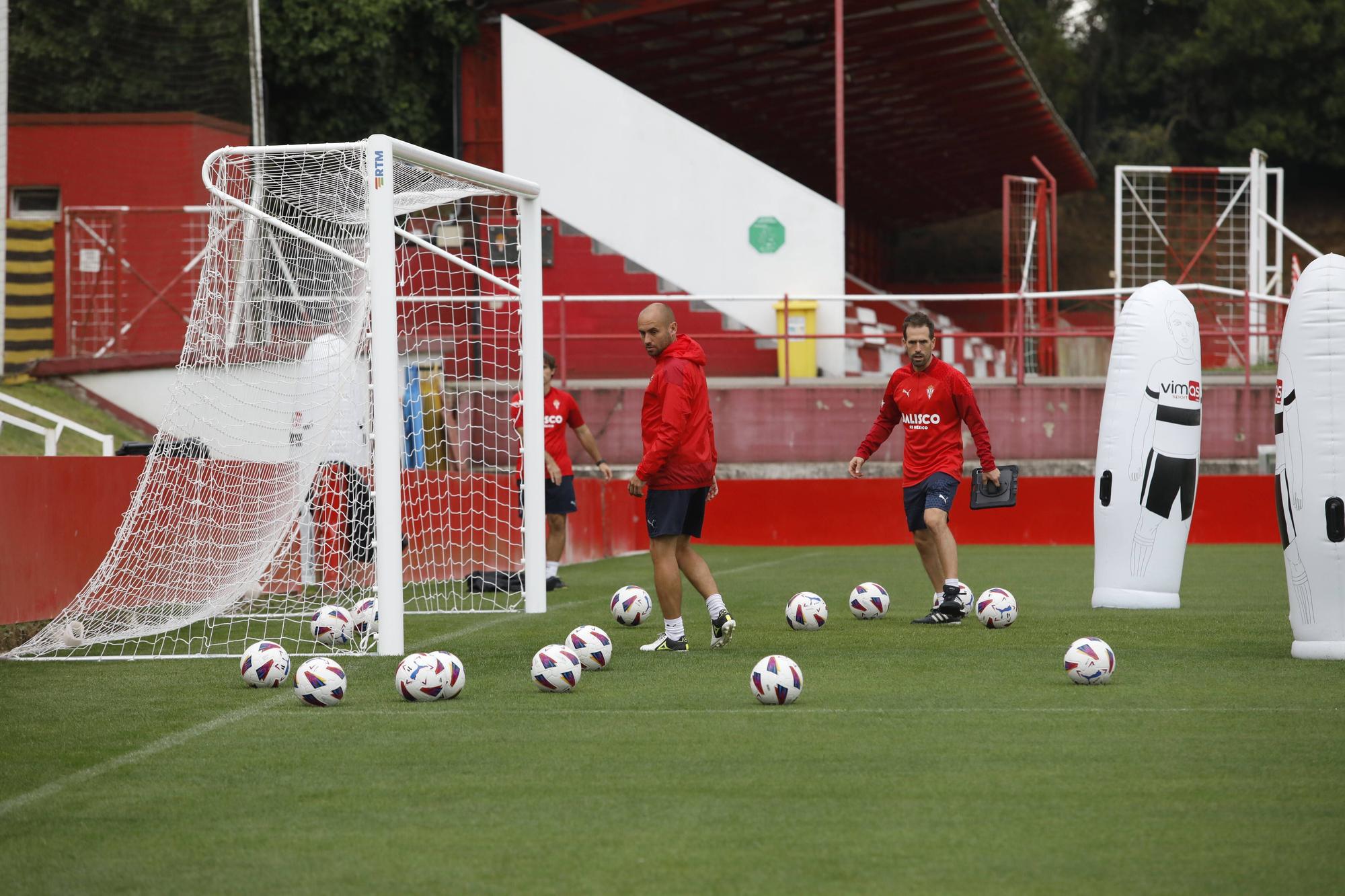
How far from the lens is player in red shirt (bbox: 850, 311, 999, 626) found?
1093 centimetres

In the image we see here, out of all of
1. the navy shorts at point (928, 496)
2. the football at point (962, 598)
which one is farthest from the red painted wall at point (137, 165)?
the football at point (962, 598)

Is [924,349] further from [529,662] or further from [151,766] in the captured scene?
[151,766]

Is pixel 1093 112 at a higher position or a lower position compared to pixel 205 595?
higher

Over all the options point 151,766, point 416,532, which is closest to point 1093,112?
point 416,532

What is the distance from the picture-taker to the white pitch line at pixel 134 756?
5.57m

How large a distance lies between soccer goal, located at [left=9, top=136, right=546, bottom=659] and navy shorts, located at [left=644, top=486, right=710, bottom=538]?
4.89 feet

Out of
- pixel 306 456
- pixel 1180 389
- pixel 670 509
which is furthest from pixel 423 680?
pixel 1180 389

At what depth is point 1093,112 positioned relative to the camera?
53.0 m

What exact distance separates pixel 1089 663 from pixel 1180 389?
461 centimetres

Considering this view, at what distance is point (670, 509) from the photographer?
9.07 metres

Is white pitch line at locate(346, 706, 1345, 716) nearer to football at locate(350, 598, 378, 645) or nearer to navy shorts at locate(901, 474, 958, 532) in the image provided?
football at locate(350, 598, 378, 645)

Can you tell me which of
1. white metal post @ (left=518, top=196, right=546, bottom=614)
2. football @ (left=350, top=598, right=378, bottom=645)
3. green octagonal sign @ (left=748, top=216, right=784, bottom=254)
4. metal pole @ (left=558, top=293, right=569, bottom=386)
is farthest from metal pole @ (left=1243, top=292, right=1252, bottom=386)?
football @ (left=350, top=598, right=378, bottom=645)

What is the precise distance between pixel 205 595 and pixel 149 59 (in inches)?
594

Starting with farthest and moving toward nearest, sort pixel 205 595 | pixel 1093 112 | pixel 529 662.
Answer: pixel 1093 112, pixel 205 595, pixel 529 662
